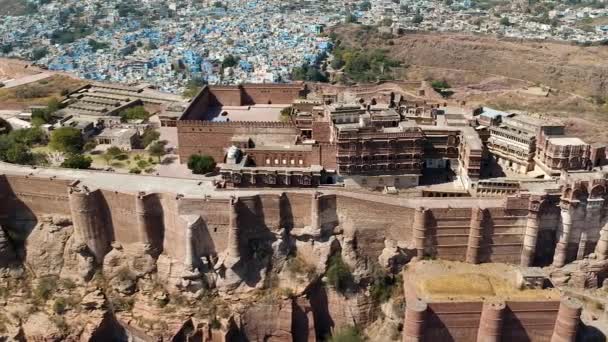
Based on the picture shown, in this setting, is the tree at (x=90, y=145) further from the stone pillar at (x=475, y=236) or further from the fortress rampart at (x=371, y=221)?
the stone pillar at (x=475, y=236)

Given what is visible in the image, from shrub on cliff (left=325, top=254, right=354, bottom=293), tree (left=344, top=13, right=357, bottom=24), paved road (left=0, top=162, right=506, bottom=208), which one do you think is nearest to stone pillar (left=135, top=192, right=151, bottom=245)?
paved road (left=0, top=162, right=506, bottom=208)

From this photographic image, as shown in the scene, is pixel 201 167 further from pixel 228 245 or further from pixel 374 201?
pixel 374 201

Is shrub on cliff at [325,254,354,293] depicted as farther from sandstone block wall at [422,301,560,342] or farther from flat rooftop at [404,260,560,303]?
sandstone block wall at [422,301,560,342]

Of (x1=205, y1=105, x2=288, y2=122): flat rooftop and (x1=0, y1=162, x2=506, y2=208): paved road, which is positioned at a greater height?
(x1=205, y1=105, x2=288, y2=122): flat rooftop

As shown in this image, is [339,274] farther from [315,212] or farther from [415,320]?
[415,320]

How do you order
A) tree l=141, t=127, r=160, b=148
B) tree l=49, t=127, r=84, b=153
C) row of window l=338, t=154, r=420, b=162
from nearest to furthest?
row of window l=338, t=154, r=420, b=162, tree l=49, t=127, r=84, b=153, tree l=141, t=127, r=160, b=148

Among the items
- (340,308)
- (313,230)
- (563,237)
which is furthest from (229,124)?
(563,237)

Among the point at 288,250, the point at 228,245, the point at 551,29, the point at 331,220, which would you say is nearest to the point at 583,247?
the point at 331,220
